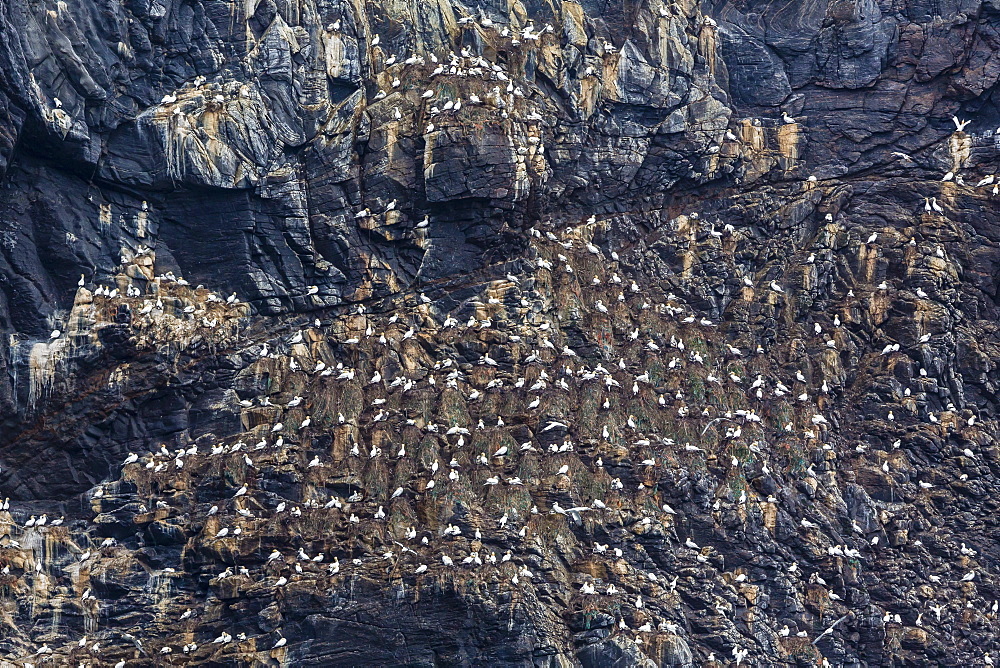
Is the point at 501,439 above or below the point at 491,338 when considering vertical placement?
below

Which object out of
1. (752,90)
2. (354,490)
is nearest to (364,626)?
(354,490)

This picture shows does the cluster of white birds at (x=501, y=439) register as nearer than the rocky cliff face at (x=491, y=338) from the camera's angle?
No

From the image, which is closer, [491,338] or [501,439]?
[501,439]

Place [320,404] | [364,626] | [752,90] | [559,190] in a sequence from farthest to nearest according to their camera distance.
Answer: [752,90]
[559,190]
[320,404]
[364,626]

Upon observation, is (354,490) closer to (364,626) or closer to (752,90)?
(364,626)

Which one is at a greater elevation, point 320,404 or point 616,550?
point 320,404

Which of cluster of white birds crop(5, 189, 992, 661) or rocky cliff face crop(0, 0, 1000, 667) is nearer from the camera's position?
rocky cliff face crop(0, 0, 1000, 667)

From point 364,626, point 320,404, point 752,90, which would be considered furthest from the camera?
point 752,90

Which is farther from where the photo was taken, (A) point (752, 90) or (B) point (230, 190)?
(A) point (752, 90)
